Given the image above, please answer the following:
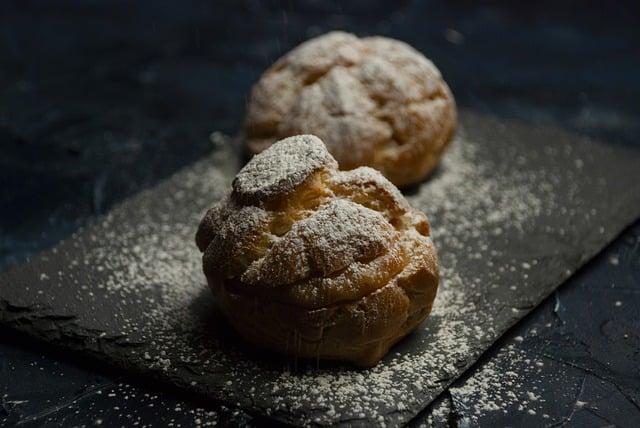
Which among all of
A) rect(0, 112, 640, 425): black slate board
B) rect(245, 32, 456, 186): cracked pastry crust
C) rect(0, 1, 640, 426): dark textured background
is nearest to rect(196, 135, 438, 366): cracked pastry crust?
rect(0, 112, 640, 425): black slate board

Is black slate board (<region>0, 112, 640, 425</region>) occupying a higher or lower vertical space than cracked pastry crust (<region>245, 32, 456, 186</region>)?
lower

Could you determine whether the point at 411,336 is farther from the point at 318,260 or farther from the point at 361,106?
the point at 361,106

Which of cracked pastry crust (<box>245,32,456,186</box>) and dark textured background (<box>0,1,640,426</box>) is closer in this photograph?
dark textured background (<box>0,1,640,426</box>)

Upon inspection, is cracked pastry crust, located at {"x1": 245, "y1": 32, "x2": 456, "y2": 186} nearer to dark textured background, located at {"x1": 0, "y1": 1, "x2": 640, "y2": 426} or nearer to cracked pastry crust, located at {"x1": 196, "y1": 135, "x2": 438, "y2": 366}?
dark textured background, located at {"x1": 0, "y1": 1, "x2": 640, "y2": 426}

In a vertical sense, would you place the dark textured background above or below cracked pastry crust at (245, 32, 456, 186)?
below

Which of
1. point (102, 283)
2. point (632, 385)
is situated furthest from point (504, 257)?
point (102, 283)
